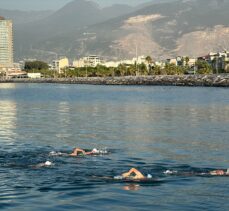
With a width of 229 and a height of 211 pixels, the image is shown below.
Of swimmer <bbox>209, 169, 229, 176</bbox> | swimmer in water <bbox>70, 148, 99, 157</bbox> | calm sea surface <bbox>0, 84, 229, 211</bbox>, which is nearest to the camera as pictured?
calm sea surface <bbox>0, 84, 229, 211</bbox>

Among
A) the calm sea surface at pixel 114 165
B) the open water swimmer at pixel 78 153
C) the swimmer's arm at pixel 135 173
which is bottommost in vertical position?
the calm sea surface at pixel 114 165

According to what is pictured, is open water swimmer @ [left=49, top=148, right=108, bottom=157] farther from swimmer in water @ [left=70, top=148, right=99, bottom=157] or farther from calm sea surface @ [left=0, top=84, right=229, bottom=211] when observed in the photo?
calm sea surface @ [left=0, top=84, right=229, bottom=211]

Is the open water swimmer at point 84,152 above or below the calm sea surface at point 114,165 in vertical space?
above

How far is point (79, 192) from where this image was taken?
56.7 ft

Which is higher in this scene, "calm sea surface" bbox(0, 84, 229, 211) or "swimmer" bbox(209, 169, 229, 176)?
"swimmer" bbox(209, 169, 229, 176)

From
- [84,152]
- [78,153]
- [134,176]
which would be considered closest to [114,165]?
[84,152]

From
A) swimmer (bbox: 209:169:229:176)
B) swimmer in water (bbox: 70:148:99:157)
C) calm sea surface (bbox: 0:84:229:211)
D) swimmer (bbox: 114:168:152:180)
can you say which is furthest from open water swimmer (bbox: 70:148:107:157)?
swimmer (bbox: 209:169:229:176)

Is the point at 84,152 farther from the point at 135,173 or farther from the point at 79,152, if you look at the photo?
the point at 135,173

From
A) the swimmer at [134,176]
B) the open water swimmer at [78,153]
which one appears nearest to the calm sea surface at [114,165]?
the open water swimmer at [78,153]

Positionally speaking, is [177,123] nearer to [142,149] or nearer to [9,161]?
[142,149]

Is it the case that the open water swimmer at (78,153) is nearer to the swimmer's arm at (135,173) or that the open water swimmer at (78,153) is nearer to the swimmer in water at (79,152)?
the swimmer in water at (79,152)

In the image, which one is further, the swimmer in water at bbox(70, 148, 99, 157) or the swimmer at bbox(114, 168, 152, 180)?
the swimmer in water at bbox(70, 148, 99, 157)

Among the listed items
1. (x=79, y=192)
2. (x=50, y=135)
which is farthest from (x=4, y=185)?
(x=50, y=135)

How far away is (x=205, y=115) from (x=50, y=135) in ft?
61.7
